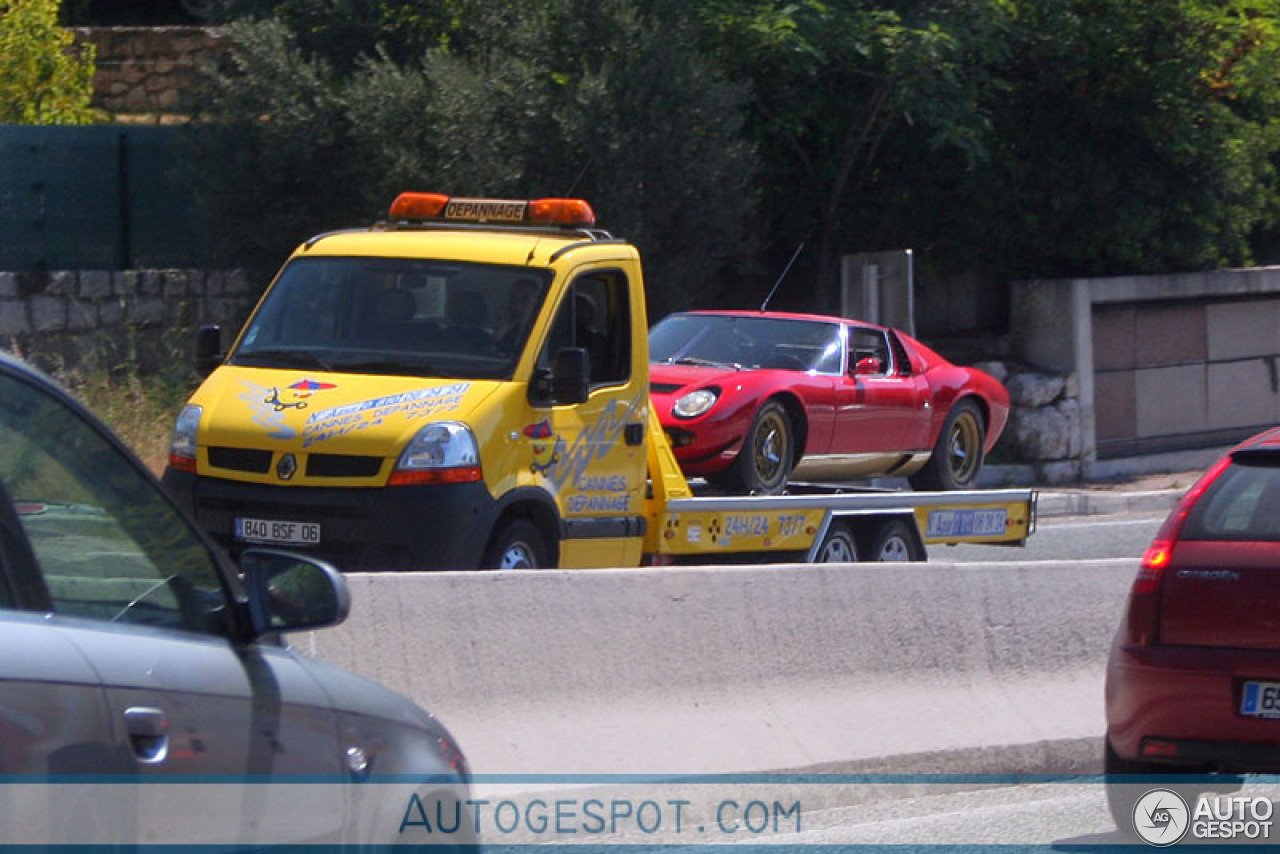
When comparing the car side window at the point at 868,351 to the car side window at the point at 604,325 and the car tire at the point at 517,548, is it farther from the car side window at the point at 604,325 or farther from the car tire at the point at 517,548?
the car tire at the point at 517,548

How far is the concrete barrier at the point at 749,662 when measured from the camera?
6.57 metres

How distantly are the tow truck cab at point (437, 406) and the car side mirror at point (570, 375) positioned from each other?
0.04ft

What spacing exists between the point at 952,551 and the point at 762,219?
8.95 meters

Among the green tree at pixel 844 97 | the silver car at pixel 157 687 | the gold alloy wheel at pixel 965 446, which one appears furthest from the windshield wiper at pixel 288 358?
the green tree at pixel 844 97

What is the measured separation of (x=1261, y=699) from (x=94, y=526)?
4.32m

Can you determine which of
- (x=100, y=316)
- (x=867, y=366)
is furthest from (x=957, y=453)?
(x=100, y=316)

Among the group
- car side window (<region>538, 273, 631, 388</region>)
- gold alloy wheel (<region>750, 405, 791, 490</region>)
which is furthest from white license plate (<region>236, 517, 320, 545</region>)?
gold alloy wheel (<region>750, 405, 791, 490</region>)

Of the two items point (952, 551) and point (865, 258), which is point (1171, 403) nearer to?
point (865, 258)

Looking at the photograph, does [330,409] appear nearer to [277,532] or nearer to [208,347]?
[277,532]

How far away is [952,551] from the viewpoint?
1530 cm

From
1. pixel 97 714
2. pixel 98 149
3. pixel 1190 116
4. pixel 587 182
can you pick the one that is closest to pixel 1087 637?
pixel 97 714

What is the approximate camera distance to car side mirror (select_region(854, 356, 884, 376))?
42.5 ft

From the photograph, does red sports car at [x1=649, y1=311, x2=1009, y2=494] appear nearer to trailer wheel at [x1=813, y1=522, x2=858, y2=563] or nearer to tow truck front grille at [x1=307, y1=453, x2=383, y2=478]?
trailer wheel at [x1=813, y1=522, x2=858, y2=563]

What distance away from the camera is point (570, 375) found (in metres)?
9.23
